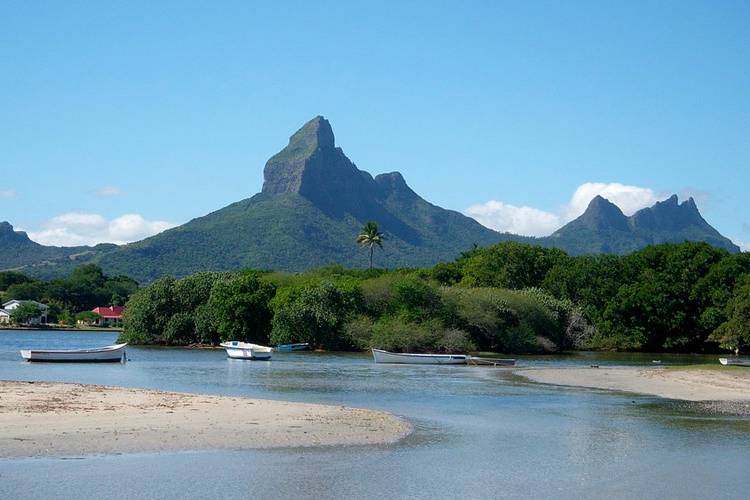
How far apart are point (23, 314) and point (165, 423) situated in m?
130

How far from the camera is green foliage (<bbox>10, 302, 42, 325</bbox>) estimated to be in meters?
147

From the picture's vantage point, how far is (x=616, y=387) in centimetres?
4862

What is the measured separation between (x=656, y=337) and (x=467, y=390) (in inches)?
2364

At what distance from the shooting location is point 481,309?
85.9 metres

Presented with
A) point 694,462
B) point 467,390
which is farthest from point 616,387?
point 694,462

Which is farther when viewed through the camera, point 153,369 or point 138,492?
point 153,369

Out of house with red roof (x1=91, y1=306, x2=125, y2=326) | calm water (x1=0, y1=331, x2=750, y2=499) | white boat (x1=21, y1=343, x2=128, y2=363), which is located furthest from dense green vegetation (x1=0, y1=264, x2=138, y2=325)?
calm water (x1=0, y1=331, x2=750, y2=499)

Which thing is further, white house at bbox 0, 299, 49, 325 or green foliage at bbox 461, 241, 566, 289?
white house at bbox 0, 299, 49, 325

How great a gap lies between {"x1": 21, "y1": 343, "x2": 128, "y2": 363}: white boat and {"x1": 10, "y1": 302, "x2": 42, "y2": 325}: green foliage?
91.4 metres

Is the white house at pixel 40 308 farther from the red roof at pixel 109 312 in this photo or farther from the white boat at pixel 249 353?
the white boat at pixel 249 353

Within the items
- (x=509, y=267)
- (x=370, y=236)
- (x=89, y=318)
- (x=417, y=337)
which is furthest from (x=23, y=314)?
(x=417, y=337)

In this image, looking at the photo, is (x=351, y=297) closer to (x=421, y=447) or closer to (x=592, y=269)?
(x=592, y=269)

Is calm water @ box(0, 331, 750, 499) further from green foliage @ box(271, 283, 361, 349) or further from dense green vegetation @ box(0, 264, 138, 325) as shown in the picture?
dense green vegetation @ box(0, 264, 138, 325)

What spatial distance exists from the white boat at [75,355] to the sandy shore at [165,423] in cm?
2618
